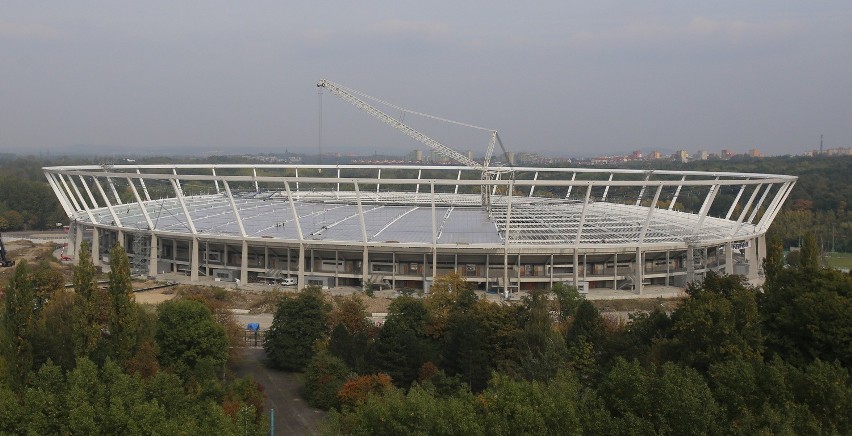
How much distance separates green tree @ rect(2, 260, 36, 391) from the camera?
62.1ft

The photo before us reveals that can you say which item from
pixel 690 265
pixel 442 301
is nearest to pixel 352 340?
pixel 442 301

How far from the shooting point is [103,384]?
17438 millimetres

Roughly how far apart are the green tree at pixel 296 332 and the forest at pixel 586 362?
0.04 meters

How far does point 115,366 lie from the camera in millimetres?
18344

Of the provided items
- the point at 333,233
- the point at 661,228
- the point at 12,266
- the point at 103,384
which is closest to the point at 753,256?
the point at 661,228

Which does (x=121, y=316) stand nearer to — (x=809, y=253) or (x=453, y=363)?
(x=453, y=363)

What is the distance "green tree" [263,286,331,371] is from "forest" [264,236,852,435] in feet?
0.14

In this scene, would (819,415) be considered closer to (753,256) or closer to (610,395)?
(610,395)

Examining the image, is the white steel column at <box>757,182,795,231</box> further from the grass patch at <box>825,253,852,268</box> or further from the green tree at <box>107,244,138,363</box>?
the green tree at <box>107,244,138,363</box>

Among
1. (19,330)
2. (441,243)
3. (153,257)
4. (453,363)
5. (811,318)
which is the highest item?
(441,243)

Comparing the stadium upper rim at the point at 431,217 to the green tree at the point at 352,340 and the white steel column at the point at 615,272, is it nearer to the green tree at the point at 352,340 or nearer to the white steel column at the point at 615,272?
the white steel column at the point at 615,272

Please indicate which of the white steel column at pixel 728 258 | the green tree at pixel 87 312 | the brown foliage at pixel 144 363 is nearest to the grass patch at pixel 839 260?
the white steel column at pixel 728 258

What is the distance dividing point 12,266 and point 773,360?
3962cm

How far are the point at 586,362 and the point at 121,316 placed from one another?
1196 centimetres
